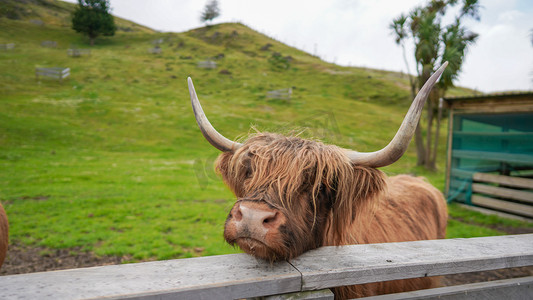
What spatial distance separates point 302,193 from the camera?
→ 1.91 m

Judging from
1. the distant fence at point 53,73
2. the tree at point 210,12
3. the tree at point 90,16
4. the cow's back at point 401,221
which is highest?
the tree at point 210,12

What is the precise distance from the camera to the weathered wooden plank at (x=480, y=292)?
1.49 m

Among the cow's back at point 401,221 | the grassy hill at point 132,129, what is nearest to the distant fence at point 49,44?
the grassy hill at point 132,129

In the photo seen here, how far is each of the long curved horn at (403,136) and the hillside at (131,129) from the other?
827 mm

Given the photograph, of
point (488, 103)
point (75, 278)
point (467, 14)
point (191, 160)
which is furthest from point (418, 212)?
point (467, 14)

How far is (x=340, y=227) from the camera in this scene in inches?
83.2

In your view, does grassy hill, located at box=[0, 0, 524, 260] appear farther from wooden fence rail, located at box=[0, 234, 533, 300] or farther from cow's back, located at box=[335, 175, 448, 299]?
wooden fence rail, located at box=[0, 234, 533, 300]

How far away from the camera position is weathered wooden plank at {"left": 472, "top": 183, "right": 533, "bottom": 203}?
7.52 meters

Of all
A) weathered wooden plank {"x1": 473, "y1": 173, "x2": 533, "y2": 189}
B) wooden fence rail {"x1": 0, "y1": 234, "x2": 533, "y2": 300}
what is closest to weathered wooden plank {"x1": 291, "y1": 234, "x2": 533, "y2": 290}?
wooden fence rail {"x1": 0, "y1": 234, "x2": 533, "y2": 300}

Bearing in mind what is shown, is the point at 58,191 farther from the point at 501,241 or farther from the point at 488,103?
the point at 488,103

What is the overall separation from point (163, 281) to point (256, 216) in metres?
0.54

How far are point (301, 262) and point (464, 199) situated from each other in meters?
9.68

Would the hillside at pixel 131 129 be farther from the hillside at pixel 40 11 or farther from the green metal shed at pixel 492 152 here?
the green metal shed at pixel 492 152

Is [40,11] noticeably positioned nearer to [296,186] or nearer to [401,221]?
[296,186]
